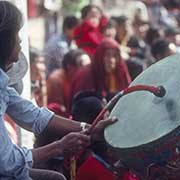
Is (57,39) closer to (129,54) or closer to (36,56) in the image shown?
(129,54)

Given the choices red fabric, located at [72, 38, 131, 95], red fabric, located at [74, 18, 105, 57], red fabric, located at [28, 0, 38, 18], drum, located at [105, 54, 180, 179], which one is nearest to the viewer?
drum, located at [105, 54, 180, 179]

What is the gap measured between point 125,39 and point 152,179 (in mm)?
7733

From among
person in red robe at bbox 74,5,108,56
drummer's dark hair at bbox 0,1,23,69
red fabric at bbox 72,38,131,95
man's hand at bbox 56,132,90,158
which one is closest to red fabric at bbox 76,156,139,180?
man's hand at bbox 56,132,90,158

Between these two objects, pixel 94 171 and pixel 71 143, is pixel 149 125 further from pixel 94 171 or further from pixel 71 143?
pixel 94 171

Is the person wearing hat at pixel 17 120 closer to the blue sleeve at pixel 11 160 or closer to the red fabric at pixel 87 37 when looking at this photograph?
the blue sleeve at pixel 11 160

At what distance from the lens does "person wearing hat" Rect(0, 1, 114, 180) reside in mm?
3371

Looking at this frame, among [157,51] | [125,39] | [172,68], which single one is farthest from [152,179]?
[125,39]

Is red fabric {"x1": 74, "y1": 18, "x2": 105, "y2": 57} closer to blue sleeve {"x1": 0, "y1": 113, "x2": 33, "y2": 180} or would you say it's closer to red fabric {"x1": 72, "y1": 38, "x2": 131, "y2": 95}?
red fabric {"x1": 72, "y1": 38, "x2": 131, "y2": 95}

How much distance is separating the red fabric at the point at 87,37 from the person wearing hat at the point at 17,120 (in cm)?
596

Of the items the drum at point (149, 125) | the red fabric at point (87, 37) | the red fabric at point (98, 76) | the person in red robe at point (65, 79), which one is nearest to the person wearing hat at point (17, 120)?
the drum at point (149, 125)

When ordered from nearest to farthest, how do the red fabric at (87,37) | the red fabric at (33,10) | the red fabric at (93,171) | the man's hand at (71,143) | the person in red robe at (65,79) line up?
the man's hand at (71,143), the red fabric at (93,171), the person in red robe at (65,79), the red fabric at (87,37), the red fabric at (33,10)

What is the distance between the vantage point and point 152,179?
3.56 metres

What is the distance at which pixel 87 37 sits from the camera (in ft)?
33.2

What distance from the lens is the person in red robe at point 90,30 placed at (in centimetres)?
1003
